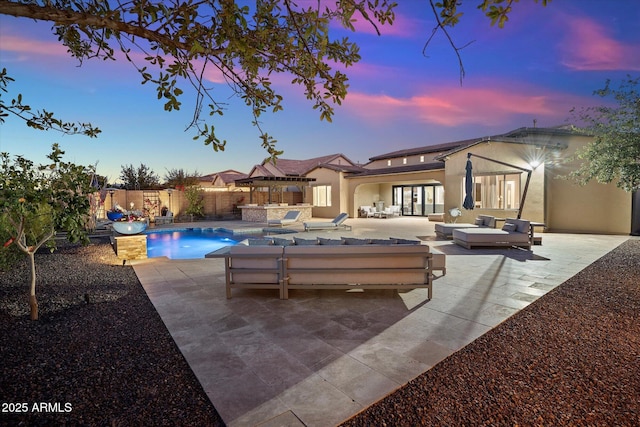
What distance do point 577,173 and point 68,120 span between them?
1451 cm

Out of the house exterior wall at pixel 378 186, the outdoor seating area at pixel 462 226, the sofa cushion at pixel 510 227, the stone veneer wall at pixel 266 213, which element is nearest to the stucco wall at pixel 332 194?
the house exterior wall at pixel 378 186

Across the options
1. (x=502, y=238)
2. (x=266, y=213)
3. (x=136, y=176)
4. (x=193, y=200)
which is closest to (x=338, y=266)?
(x=502, y=238)

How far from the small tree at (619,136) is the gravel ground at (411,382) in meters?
5.99

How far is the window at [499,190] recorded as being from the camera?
569 inches

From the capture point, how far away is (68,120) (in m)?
3.24

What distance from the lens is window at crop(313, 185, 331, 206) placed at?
23.6 metres

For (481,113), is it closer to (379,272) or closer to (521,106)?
(521,106)

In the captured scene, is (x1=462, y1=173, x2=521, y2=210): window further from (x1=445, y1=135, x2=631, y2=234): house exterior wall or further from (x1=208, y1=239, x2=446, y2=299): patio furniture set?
(x1=208, y1=239, x2=446, y2=299): patio furniture set

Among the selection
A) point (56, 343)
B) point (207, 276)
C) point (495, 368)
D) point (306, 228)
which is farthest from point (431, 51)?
point (306, 228)

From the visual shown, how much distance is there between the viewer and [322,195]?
24375mm

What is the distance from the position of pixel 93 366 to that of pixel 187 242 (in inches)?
462

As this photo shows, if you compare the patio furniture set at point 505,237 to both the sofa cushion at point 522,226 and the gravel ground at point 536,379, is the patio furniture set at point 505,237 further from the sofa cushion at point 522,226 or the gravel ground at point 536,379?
the gravel ground at point 536,379

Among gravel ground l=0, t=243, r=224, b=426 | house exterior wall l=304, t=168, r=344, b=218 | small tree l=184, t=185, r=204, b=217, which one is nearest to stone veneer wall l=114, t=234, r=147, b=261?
gravel ground l=0, t=243, r=224, b=426

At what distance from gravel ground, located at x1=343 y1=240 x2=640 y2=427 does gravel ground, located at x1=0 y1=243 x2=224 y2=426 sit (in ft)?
4.61
